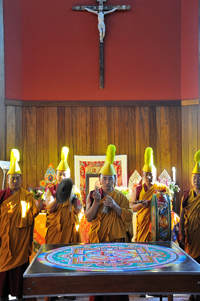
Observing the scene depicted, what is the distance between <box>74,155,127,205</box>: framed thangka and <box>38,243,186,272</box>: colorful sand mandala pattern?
2.82 meters

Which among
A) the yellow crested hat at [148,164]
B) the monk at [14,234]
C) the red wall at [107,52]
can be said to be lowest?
the monk at [14,234]

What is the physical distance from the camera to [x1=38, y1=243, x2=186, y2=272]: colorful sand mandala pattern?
7.86ft

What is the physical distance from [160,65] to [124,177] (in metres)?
1.68

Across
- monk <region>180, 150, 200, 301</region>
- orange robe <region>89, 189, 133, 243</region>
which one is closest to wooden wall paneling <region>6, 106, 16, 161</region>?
orange robe <region>89, 189, 133, 243</region>

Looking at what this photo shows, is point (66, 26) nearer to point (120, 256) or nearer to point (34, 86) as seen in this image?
point (34, 86)

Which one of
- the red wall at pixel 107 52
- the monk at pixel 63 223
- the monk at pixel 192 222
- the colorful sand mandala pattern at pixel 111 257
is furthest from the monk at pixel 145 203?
the red wall at pixel 107 52

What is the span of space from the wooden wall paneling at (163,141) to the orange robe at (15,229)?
2458 mm

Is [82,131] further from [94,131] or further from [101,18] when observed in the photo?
[101,18]

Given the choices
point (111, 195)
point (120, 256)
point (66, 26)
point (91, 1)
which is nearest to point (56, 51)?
point (66, 26)

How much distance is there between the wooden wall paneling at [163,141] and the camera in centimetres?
599

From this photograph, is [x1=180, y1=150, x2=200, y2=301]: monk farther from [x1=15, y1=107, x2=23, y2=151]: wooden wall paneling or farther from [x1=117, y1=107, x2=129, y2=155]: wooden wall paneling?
[x1=15, y1=107, x2=23, y2=151]: wooden wall paneling

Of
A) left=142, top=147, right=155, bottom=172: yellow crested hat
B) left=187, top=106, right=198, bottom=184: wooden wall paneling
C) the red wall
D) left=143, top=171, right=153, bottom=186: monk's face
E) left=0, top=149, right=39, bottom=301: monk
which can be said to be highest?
the red wall

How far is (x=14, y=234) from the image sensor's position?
4.00 metres

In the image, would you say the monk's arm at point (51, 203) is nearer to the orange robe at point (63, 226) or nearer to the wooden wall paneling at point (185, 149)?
the orange robe at point (63, 226)
